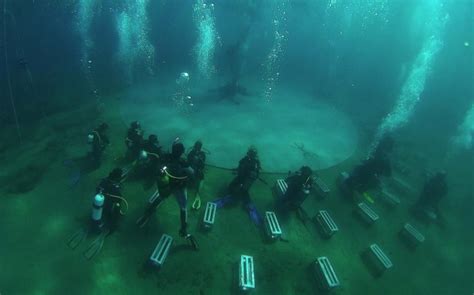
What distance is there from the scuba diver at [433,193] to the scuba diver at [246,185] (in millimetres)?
6159

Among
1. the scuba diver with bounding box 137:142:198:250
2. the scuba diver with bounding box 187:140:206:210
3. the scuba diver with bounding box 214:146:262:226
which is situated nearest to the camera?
the scuba diver with bounding box 137:142:198:250

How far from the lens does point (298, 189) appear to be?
858 cm

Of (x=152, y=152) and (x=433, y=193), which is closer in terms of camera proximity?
(x=152, y=152)

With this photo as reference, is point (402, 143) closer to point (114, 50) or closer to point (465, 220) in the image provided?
point (465, 220)

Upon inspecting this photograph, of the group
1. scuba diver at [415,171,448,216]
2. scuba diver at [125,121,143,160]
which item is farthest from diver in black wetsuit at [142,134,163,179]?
scuba diver at [415,171,448,216]

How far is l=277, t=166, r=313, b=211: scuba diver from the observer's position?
842 centimetres

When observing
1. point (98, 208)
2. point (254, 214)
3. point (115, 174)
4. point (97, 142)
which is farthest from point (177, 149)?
point (97, 142)

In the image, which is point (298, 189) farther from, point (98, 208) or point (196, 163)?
point (98, 208)

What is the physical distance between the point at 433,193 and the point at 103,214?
34.5 feet

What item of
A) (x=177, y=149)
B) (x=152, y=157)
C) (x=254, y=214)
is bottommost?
(x=177, y=149)

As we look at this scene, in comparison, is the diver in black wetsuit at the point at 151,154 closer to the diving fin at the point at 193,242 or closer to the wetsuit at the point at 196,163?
the wetsuit at the point at 196,163

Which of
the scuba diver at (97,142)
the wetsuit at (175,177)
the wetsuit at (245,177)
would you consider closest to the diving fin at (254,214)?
the wetsuit at (245,177)

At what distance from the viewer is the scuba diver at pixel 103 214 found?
677cm

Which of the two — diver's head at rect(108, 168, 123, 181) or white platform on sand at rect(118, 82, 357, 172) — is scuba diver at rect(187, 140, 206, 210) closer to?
white platform on sand at rect(118, 82, 357, 172)
